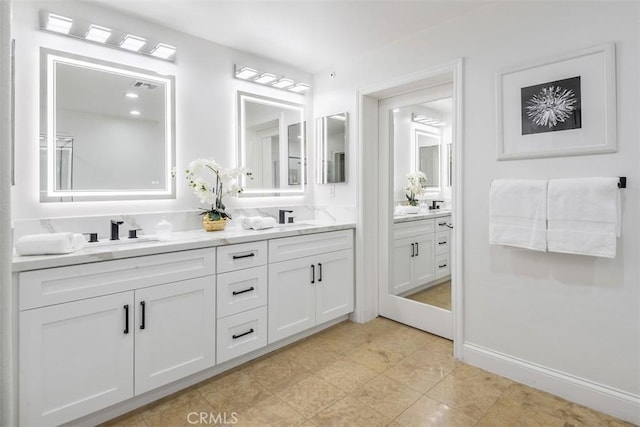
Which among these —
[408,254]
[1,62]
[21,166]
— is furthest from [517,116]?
[21,166]

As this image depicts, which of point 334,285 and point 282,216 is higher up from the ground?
point 282,216

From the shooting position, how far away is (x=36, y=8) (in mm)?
1973

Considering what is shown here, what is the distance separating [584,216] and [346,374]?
1.67m

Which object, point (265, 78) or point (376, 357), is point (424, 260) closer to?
point (376, 357)

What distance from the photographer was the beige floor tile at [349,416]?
175cm

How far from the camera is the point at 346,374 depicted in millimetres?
2205

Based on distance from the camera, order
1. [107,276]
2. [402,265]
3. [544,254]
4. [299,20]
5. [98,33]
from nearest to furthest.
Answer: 1. [107,276]
2. [544,254]
3. [98,33]
4. [299,20]
5. [402,265]

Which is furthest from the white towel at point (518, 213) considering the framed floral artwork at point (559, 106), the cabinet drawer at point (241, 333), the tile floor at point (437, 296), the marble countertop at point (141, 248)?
the cabinet drawer at point (241, 333)

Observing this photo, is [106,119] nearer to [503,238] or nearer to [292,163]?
[292,163]

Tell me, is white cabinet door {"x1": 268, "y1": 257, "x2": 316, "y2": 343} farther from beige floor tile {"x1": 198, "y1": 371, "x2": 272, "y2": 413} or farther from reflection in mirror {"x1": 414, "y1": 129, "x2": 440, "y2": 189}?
reflection in mirror {"x1": 414, "y1": 129, "x2": 440, "y2": 189}

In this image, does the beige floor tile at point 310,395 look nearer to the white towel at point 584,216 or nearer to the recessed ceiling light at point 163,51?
the white towel at point 584,216

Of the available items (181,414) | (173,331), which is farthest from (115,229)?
(181,414)

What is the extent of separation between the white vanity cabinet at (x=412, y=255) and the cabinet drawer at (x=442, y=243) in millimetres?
54

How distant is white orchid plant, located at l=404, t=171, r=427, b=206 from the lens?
288cm
